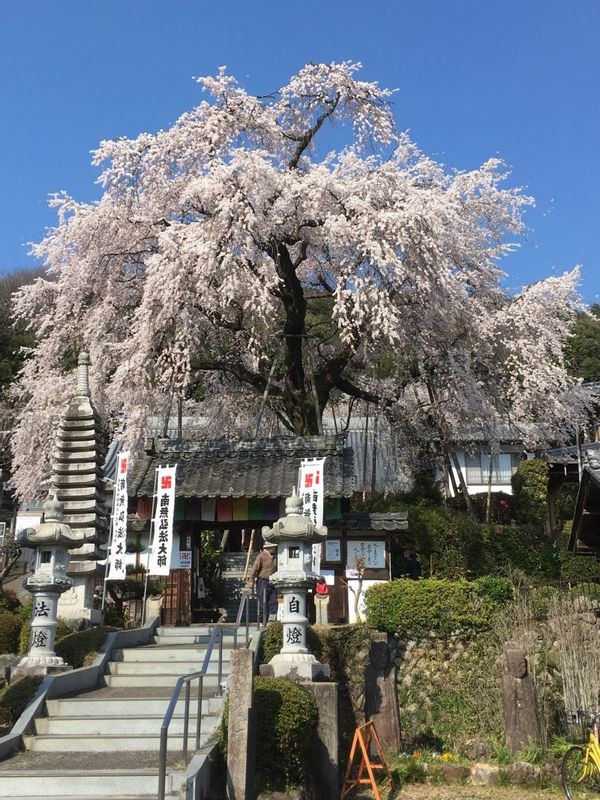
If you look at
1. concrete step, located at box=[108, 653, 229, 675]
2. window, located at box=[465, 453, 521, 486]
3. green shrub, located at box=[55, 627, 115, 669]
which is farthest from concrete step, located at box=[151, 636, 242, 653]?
window, located at box=[465, 453, 521, 486]

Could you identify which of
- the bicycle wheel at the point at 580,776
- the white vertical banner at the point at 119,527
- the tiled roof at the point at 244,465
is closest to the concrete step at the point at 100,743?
the white vertical banner at the point at 119,527

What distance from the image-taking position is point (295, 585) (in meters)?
10.4

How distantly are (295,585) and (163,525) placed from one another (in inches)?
186

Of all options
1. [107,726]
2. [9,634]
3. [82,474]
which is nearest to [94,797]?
[107,726]

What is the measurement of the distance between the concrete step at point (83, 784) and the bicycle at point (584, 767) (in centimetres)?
548

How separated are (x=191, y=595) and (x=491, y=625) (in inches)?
249

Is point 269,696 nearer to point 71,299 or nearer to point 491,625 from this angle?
point 491,625

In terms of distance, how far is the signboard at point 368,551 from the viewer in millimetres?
16500

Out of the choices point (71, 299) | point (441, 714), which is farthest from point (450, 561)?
point (71, 299)

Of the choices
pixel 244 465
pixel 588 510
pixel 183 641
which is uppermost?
pixel 244 465

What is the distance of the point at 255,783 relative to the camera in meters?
8.21

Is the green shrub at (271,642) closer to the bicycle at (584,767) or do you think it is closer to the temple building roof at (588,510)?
the bicycle at (584,767)

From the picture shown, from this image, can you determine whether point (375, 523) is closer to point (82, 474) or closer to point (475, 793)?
point (82, 474)

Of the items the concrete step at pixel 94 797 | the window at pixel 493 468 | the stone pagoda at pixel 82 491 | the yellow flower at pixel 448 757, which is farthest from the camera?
the window at pixel 493 468
